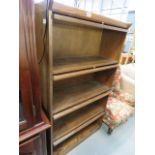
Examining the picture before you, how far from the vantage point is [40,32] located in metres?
0.74

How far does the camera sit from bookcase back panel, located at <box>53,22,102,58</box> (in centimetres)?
107

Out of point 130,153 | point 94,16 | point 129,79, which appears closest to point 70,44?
point 94,16

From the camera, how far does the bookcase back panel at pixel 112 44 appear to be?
1.24 m

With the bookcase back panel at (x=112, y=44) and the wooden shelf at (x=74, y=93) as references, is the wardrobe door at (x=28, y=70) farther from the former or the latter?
the bookcase back panel at (x=112, y=44)

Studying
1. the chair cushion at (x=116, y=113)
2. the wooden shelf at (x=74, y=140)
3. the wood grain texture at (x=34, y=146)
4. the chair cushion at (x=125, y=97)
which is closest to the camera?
the wood grain texture at (x=34, y=146)

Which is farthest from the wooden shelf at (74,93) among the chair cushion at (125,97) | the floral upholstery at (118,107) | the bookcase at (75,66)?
the chair cushion at (125,97)

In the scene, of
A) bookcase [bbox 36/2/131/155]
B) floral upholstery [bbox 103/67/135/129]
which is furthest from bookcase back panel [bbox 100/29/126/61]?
floral upholstery [bbox 103/67/135/129]

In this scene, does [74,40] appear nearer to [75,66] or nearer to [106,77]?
[75,66]

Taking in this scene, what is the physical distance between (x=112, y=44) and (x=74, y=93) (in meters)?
0.71

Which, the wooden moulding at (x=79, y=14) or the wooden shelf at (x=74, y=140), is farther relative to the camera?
the wooden shelf at (x=74, y=140)

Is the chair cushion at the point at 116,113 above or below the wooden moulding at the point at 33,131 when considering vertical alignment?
below

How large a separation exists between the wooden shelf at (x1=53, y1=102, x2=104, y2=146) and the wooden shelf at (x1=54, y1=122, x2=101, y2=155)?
0.27 m
